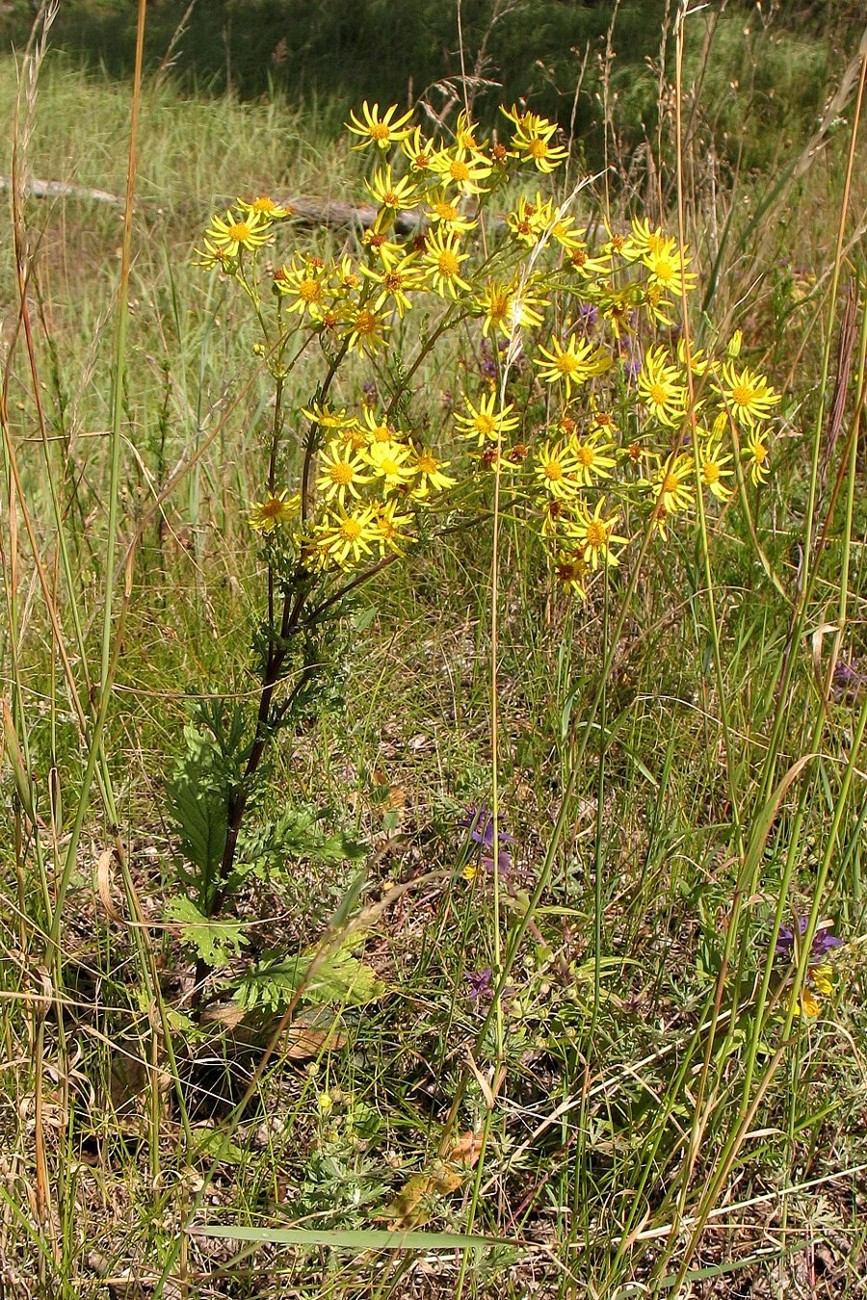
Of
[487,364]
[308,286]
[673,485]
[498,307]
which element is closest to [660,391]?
[673,485]

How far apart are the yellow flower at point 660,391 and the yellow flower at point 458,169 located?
290 mm

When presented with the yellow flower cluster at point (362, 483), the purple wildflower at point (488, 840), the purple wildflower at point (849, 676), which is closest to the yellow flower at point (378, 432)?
the yellow flower cluster at point (362, 483)

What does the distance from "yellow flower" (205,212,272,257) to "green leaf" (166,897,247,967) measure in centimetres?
84

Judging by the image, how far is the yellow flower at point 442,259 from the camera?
4.02 feet

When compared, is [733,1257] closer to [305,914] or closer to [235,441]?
[305,914]

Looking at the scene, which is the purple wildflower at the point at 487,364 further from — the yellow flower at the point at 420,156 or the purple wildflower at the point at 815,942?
the purple wildflower at the point at 815,942

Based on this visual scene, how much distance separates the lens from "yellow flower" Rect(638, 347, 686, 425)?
1.31 meters

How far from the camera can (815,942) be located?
1.49m

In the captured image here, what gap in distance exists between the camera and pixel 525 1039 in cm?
147

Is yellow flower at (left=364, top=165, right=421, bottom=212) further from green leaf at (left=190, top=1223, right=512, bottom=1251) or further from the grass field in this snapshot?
green leaf at (left=190, top=1223, right=512, bottom=1251)

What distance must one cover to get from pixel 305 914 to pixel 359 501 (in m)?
0.77

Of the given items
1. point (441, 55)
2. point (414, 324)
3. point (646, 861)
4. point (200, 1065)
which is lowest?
point (200, 1065)

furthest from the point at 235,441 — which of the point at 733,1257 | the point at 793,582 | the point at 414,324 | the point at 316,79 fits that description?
the point at 316,79

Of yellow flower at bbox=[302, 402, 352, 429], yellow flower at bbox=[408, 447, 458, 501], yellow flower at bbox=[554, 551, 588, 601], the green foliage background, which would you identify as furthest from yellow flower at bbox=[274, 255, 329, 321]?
the green foliage background
